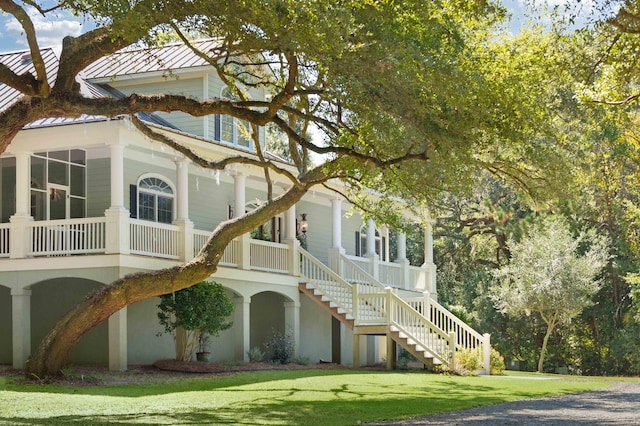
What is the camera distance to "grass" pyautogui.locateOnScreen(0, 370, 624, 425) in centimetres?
1512

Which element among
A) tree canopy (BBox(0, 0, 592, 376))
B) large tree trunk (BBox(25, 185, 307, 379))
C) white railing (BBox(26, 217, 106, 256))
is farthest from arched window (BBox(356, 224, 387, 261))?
tree canopy (BBox(0, 0, 592, 376))

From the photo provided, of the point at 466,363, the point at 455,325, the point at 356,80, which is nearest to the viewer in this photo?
the point at 356,80

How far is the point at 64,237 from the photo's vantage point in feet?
81.5

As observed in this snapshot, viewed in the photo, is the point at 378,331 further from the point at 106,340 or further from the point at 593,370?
the point at 593,370

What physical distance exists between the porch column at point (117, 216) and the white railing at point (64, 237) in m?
0.28

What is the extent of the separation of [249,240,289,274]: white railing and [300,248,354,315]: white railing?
2.26 ft

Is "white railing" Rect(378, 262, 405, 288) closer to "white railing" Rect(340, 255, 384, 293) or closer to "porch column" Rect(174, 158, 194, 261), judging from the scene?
"white railing" Rect(340, 255, 384, 293)

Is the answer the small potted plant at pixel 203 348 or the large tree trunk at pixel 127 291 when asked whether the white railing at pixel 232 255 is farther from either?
the large tree trunk at pixel 127 291

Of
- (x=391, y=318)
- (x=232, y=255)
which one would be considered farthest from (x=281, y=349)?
(x=391, y=318)

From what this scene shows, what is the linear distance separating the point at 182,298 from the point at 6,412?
389 inches

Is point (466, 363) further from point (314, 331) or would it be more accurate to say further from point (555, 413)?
point (555, 413)

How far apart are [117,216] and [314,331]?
38.1 feet

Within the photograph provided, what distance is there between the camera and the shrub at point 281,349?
1129 inches

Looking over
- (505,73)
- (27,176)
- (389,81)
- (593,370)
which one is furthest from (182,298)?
(593,370)
